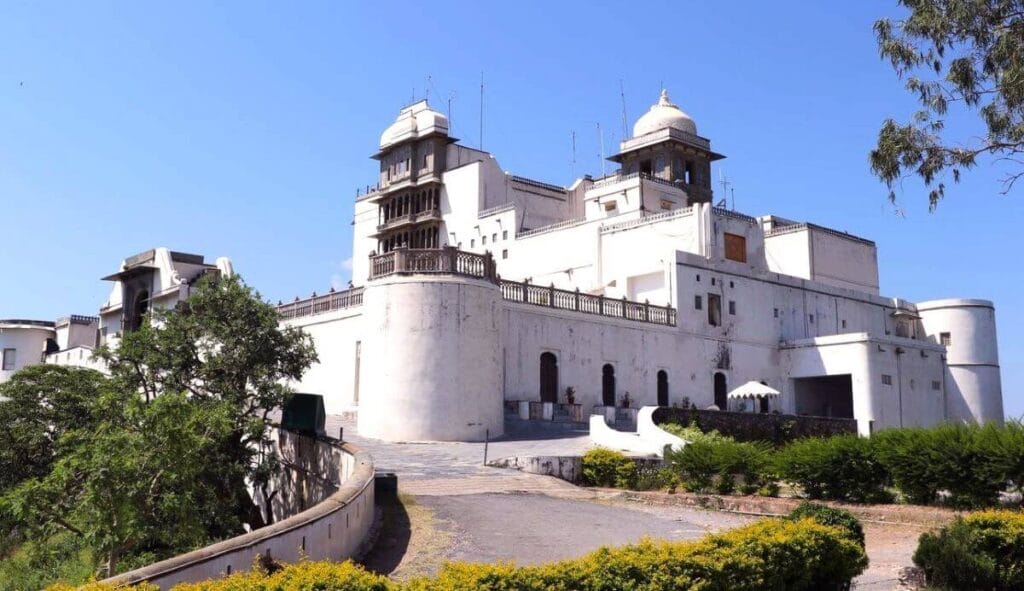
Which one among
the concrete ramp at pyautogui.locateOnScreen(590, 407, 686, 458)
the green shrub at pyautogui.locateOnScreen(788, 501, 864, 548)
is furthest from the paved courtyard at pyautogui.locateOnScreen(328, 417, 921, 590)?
the concrete ramp at pyautogui.locateOnScreen(590, 407, 686, 458)

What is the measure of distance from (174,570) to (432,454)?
16.0m

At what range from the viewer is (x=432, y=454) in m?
24.2

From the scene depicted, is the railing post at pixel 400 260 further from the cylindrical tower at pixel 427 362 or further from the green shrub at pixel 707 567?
the green shrub at pixel 707 567

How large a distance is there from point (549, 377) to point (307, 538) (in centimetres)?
2378

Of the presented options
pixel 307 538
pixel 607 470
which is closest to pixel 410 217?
pixel 607 470

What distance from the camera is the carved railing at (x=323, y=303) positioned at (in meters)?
34.1

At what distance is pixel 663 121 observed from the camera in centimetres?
5500

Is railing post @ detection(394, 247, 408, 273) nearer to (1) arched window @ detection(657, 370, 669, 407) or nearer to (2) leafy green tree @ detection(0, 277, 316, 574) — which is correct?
(2) leafy green tree @ detection(0, 277, 316, 574)

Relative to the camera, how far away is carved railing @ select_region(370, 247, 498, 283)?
2834 cm

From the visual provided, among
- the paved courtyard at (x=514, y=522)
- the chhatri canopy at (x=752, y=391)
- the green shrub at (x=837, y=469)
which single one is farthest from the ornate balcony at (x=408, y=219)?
the green shrub at (x=837, y=469)

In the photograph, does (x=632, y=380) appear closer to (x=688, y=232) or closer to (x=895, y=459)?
(x=688, y=232)

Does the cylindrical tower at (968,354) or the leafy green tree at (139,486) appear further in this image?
the cylindrical tower at (968,354)

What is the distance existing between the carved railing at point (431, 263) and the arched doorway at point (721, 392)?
51.4 ft

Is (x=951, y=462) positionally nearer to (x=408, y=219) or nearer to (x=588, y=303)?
(x=588, y=303)
